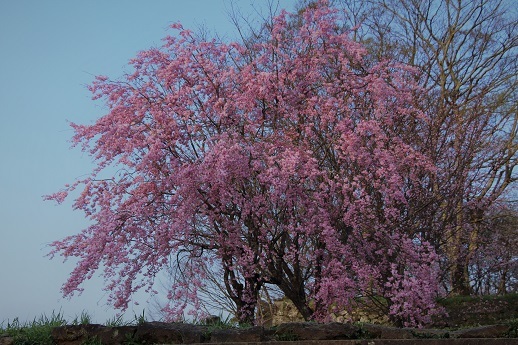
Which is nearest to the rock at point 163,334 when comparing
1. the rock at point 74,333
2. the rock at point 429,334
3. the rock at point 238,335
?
the rock at point 238,335

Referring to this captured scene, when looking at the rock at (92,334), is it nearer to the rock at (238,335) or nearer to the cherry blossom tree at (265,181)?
the rock at (238,335)

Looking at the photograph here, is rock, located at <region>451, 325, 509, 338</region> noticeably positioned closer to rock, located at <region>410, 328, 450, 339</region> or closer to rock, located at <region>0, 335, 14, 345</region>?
rock, located at <region>410, 328, 450, 339</region>

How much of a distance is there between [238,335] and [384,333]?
1415 millimetres

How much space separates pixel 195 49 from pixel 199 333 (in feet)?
21.6

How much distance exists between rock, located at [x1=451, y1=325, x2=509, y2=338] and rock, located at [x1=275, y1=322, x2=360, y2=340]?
102 centimetres

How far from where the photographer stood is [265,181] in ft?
33.8

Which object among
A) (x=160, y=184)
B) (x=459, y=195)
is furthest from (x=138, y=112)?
(x=459, y=195)

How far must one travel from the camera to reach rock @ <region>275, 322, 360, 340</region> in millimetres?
A: 6132

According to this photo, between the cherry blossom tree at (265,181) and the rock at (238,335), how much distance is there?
13.2ft

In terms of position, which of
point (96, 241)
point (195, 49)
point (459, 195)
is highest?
point (195, 49)

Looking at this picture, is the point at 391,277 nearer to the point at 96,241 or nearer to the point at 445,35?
the point at 96,241

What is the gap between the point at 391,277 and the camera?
35.0 ft

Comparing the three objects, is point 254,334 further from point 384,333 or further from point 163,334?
point 384,333

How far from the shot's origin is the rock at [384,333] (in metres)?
6.18
